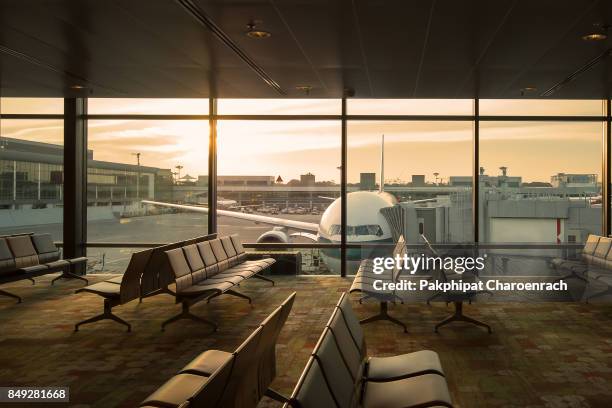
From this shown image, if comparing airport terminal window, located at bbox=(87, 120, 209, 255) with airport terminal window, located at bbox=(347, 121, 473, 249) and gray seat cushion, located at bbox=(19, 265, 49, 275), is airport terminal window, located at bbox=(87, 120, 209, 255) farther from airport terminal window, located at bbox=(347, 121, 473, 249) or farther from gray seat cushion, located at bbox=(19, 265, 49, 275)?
airport terminal window, located at bbox=(347, 121, 473, 249)

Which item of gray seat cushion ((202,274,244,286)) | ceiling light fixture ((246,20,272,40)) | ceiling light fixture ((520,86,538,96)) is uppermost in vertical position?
ceiling light fixture ((520,86,538,96))

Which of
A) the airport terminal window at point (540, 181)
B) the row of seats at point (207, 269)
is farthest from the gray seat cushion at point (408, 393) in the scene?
the airport terminal window at point (540, 181)

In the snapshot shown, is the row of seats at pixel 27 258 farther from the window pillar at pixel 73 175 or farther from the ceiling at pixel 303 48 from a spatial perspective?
the ceiling at pixel 303 48

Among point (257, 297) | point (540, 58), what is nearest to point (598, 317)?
point (540, 58)

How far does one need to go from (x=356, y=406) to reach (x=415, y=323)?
3.24 meters

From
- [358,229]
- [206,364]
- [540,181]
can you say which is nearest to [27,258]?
[358,229]

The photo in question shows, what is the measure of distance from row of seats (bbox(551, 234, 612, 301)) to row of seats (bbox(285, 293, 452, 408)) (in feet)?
14.5

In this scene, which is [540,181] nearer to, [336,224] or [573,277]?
[573,277]

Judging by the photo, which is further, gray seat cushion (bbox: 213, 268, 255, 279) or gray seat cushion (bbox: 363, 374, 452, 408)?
gray seat cushion (bbox: 213, 268, 255, 279)

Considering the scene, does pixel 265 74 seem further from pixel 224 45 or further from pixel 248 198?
pixel 248 198

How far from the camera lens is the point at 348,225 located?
27.7 ft

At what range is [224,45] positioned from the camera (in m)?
4.82

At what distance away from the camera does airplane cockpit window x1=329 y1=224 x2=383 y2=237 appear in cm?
841

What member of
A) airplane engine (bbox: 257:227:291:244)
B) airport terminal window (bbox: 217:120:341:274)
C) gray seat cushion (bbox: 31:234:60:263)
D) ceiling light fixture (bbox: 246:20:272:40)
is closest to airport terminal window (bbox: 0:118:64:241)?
gray seat cushion (bbox: 31:234:60:263)
